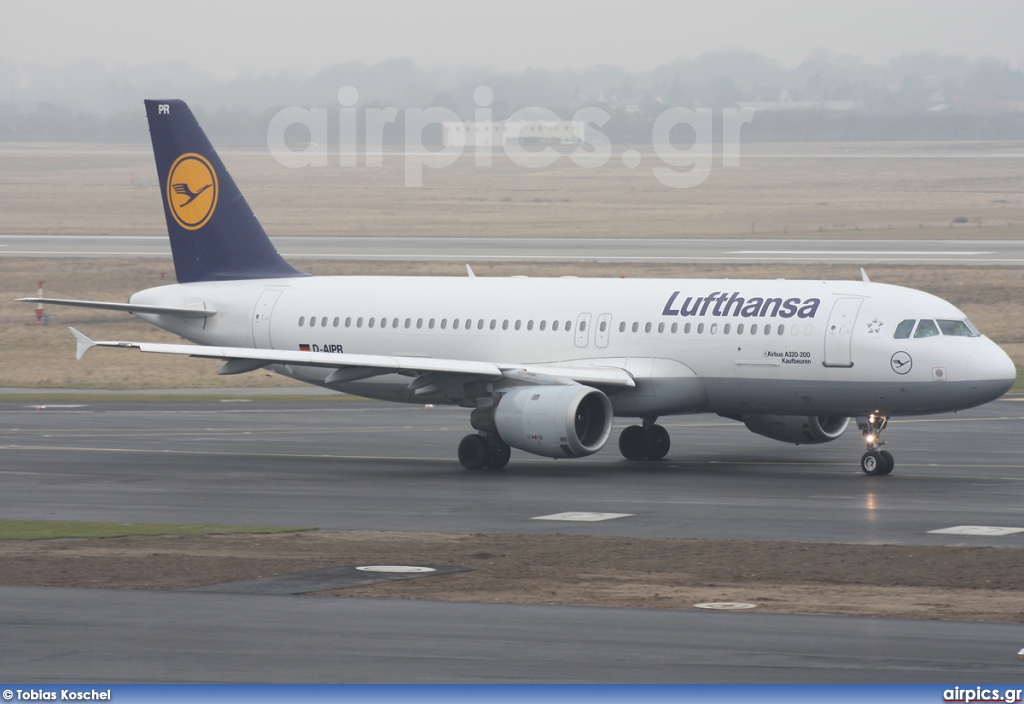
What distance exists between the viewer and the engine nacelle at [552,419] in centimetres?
3575

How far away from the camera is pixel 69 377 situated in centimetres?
6197

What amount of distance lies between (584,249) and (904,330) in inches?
2931

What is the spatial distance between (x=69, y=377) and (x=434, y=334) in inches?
990

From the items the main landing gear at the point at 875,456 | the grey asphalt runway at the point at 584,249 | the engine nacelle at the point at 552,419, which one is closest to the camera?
the engine nacelle at the point at 552,419

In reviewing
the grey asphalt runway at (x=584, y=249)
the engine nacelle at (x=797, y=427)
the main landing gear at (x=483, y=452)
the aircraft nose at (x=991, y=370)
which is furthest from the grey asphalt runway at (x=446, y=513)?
the grey asphalt runway at (x=584, y=249)

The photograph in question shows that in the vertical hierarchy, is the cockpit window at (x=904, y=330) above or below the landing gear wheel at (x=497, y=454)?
above

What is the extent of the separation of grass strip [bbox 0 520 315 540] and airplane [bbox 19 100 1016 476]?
850cm

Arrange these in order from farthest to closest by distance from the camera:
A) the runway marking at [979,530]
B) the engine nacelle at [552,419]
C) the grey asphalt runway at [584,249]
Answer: the grey asphalt runway at [584,249] → the engine nacelle at [552,419] → the runway marking at [979,530]

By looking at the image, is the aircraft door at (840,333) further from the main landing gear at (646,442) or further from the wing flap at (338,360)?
the wing flap at (338,360)

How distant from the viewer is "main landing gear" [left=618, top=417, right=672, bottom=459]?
39.8 m

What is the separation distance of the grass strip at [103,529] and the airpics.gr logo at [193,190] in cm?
1730

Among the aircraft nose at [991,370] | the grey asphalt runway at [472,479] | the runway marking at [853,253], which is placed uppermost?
the runway marking at [853,253]

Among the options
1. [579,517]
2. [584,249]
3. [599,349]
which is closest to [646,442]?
[599,349]

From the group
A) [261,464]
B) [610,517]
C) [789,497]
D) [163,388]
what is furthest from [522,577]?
[163,388]
